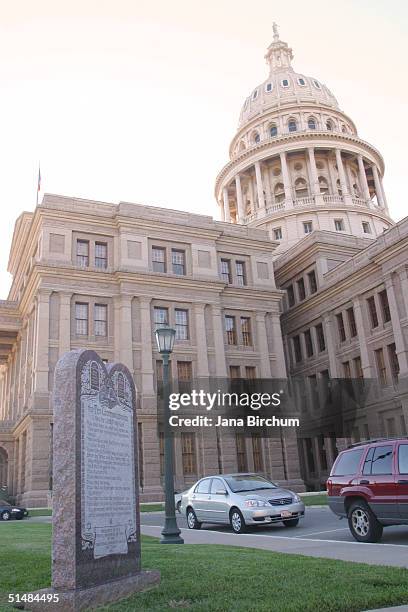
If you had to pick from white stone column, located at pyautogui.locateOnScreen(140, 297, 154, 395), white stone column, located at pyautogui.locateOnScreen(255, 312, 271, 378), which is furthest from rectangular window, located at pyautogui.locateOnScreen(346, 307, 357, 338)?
white stone column, located at pyautogui.locateOnScreen(140, 297, 154, 395)

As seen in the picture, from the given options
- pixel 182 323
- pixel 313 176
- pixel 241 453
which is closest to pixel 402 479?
pixel 241 453

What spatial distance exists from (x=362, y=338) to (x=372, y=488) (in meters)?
30.7

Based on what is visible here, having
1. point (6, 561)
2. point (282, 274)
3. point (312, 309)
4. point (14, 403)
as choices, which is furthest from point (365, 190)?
point (6, 561)

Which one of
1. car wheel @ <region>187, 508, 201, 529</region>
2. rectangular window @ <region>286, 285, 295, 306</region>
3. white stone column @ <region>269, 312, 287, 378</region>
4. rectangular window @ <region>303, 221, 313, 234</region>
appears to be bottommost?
car wheel @ <region>187, 508, 201, 529</region>

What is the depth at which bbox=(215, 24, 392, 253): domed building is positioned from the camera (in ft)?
214

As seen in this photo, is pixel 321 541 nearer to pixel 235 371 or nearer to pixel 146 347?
pixel 146 347

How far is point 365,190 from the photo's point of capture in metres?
68.1

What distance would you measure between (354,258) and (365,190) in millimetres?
28203

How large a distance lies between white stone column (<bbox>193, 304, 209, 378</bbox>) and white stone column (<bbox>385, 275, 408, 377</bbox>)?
42.1ft

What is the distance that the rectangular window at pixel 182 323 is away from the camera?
134 ft

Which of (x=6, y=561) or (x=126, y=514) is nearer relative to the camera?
(x=126, y=514)

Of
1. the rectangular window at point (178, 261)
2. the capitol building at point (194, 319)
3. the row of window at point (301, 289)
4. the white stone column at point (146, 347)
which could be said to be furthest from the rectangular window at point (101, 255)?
the row of window at point (301, 289)

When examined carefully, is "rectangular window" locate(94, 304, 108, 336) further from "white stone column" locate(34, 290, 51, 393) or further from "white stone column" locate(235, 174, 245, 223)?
"white stone column" locate(235, 174, 245, 223)

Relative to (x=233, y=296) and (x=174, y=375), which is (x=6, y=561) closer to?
(x=174, y=375)
